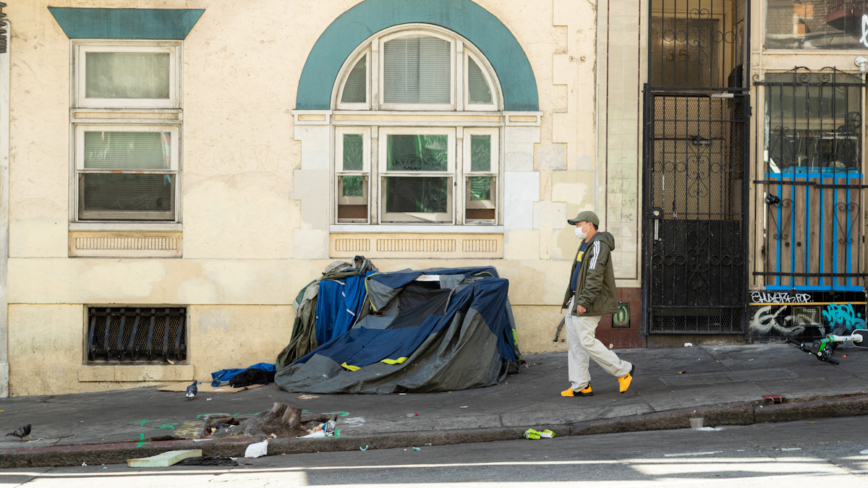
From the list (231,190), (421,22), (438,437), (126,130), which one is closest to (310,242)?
(231,190)

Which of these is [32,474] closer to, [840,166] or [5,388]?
[5,388]

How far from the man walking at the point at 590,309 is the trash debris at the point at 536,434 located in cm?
108

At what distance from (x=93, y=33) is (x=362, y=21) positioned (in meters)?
3.33

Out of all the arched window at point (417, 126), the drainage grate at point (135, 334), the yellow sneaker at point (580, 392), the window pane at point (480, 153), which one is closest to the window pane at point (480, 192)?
the arched window at point (417, 126)

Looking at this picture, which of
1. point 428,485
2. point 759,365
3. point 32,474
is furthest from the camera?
point 759,365

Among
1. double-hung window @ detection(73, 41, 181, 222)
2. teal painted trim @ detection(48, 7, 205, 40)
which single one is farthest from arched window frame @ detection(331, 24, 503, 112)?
double-hung window @ detection(73, 41, 181, 222)

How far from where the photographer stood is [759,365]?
27.9 feet

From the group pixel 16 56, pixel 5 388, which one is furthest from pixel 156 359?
pixel 16 56

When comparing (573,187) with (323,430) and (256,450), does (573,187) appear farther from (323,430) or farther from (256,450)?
(256,450)

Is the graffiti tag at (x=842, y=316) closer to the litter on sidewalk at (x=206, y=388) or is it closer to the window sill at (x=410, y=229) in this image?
the window sill at (x=410, y=229)

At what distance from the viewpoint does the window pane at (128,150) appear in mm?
9727

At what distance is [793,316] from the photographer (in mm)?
9586

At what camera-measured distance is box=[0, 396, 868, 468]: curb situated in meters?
6.50

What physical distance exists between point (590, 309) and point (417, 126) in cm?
352
